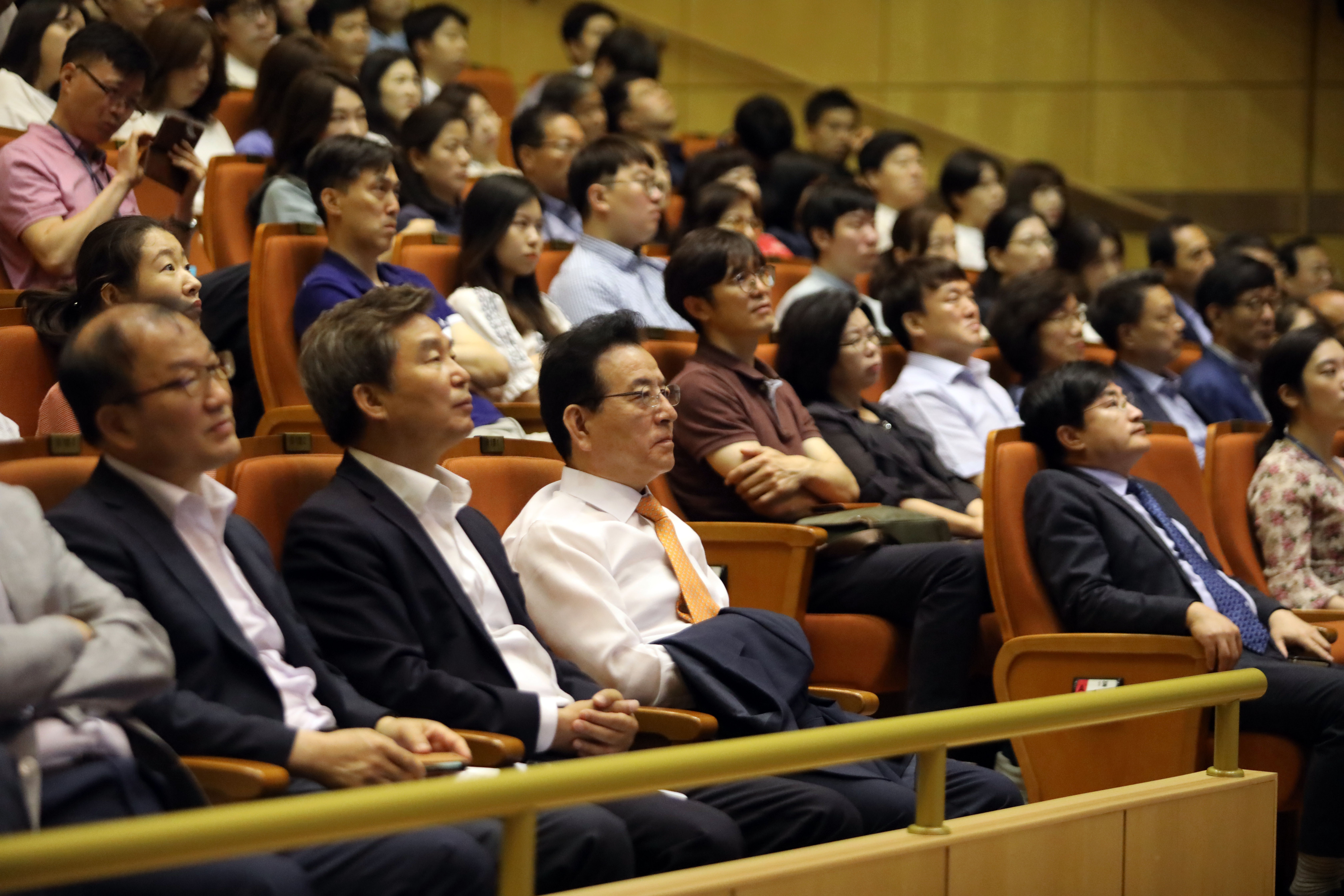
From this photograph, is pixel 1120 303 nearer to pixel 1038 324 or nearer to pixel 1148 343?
pixel 1148 343

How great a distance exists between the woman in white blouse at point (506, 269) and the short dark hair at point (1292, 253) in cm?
313

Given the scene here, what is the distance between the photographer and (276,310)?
2.75 m

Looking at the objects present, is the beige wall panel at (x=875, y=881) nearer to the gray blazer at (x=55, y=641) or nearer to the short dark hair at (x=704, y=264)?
the gray blazer at (x=55, y=641)

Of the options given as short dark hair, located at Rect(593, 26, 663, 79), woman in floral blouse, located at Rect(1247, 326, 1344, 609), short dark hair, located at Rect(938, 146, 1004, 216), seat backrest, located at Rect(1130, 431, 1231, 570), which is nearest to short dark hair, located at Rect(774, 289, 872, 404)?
seat backrest, located at Rect(1130, 431, 1231, 570)

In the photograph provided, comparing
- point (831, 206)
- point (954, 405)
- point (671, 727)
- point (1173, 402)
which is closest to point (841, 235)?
point (831, 206)

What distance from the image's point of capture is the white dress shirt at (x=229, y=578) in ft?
4.95

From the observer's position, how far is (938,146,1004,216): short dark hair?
526 cm

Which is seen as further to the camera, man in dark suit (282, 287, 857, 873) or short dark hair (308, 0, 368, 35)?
short dark hair (308, 0, 368, 35)

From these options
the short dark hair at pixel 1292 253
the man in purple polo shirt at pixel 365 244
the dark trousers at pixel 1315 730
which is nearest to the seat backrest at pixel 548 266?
the man in purple polo shirt at pixel 365 244

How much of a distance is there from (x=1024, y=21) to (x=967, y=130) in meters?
0.50

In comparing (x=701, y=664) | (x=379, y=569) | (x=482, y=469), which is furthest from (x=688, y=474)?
(x=379, y=569)

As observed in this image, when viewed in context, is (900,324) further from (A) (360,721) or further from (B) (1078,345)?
(A) (360,721)

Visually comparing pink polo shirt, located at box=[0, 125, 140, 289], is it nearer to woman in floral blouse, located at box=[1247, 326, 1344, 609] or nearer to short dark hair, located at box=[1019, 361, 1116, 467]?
short dark hair, located at box=[1019, 361, 1116, 467]

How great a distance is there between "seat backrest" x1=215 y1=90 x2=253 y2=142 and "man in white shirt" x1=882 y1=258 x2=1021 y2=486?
6.37 ft
